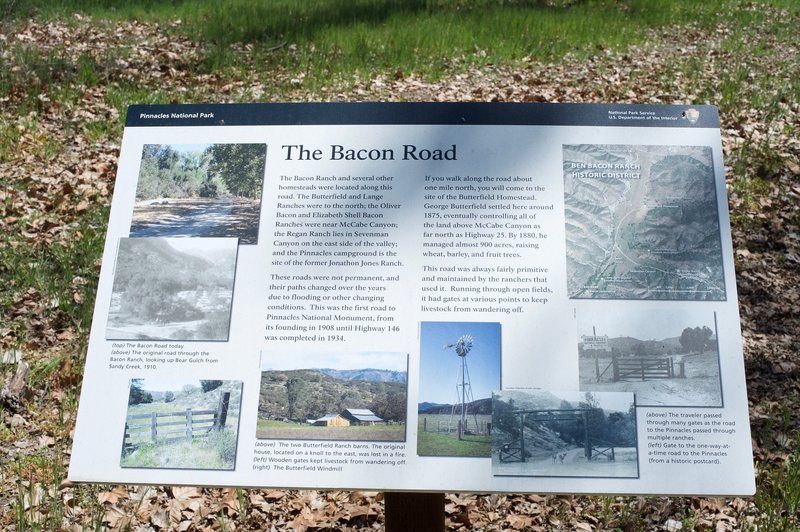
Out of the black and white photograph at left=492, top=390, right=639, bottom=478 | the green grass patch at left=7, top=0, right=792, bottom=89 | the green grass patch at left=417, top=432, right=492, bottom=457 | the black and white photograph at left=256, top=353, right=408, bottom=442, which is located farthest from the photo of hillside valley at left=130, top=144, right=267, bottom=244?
the green grass patch at left=7, top=0, right=792, bottom=89

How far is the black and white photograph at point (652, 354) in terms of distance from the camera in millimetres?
2250

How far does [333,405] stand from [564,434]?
0.78 m

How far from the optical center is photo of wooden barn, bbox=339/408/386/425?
224 cm

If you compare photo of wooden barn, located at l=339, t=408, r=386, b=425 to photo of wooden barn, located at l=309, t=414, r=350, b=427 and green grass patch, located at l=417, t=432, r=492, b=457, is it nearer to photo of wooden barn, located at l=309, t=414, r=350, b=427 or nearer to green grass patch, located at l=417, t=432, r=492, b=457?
photo of wooden barn, located at l=309, t=414, r=350, b=427

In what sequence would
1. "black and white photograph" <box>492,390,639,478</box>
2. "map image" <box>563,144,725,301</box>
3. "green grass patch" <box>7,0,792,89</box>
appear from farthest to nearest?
"green grass patch" <box>7,0,792,89</box> → "map image" <box>563,144,725,301</box> → "black and white photograph" <box>492,390,639,478</box>

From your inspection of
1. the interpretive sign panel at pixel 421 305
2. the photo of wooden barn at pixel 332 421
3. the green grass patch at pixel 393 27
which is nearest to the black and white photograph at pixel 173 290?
the interpretive sign panel at pixel 421 305

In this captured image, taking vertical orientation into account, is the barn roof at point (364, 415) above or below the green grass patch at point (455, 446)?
above

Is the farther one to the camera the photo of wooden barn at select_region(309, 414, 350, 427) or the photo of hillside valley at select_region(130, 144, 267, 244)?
the photo of hillside valley at select_region(130, 144, 267, 244)

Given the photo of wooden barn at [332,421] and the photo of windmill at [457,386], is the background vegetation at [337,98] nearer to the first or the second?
the photo of wooden barn at [332,421]

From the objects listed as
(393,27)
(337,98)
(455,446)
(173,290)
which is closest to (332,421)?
(455,446)

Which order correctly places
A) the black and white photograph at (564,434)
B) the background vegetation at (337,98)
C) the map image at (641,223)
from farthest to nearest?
the background vegetation at (337,98) → the map image at (641,223) → the black and white photograph at (564,434)

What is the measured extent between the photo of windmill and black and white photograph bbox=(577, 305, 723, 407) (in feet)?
1.07

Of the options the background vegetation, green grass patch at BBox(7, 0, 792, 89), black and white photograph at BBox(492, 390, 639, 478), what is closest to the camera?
black and white photograph at BBox(492, 390, 639, 478)

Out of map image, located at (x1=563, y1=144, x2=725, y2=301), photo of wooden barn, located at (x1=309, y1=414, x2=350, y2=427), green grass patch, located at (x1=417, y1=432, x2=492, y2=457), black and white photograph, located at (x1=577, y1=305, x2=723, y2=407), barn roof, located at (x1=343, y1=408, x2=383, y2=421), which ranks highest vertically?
map image, located at (x1=563, y1=144, x2=725, y2=301)
